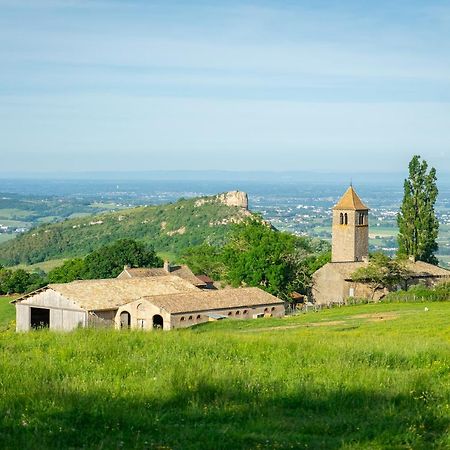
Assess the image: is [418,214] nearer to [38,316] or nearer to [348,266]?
[348,266]

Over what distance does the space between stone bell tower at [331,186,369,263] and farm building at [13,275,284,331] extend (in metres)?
16.8

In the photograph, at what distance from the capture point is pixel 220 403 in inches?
524

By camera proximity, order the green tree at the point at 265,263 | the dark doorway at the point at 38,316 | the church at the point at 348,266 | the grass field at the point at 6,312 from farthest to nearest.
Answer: the green tree at the point at 265,263
the church at the point at 348,266
the grass field at the point at 6,312
the dark doorway at the point at 38,316

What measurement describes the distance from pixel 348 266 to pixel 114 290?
22788 mm

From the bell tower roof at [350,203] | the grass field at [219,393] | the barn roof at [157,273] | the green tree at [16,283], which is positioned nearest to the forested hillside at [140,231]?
the green tree at [16,283]

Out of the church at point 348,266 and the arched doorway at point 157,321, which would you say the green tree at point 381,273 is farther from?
the arched doorway at point 157,321

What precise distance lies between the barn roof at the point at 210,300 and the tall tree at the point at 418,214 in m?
20.4

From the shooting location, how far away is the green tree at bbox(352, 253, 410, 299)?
69375mm

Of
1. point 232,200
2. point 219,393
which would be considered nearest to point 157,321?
point 219,393

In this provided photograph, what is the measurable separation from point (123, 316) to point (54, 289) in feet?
16.8

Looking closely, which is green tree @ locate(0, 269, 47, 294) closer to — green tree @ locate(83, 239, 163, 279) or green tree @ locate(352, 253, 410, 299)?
green tree @ locate(83, 239, 163, 279)

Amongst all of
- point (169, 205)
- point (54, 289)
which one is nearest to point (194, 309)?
point (54, 289)

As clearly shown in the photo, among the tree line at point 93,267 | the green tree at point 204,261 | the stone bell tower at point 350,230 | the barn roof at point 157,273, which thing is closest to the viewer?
the barn roof at point 157,273

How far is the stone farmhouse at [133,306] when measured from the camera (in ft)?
182
